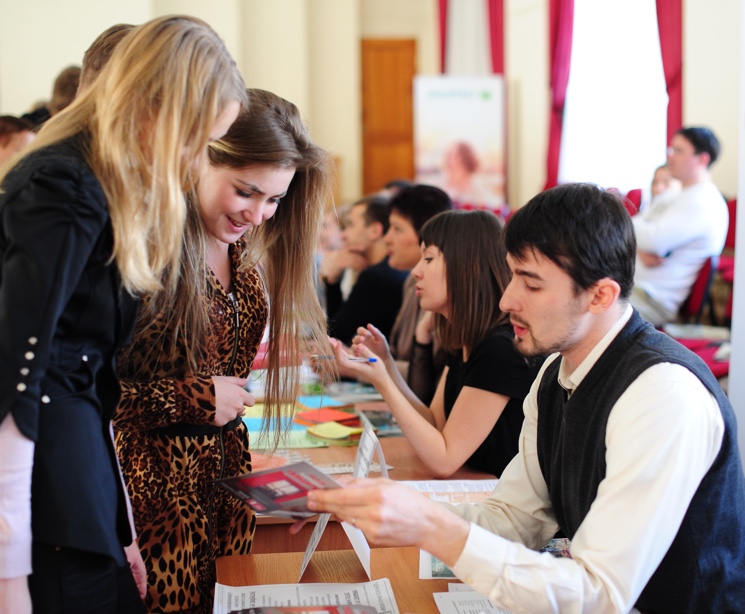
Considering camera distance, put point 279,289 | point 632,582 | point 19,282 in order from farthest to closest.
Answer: point 279,289 < point 632,582 < point 19,282

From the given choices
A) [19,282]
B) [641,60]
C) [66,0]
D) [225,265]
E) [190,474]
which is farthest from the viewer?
[66,0]

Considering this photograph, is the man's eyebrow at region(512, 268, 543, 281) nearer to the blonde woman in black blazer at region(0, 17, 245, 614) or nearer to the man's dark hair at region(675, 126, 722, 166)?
the blonde woman in black blazer at region(0, 17, 245, 614)

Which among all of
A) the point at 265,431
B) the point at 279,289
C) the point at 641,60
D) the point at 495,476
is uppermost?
the point at 641,60

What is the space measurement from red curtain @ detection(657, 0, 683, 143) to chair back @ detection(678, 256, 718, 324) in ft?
5.04

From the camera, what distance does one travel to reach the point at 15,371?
1.08 metres

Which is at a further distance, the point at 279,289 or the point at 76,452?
the point at 279,289

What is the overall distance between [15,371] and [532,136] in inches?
312

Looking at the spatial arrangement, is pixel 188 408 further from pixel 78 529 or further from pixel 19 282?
pixel 19 282

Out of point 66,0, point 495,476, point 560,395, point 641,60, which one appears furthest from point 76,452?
point 66,0

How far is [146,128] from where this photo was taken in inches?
46.5

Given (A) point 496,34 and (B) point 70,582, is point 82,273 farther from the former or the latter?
(A) point 496,34

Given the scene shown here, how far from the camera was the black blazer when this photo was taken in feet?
3.53

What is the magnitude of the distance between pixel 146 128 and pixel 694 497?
0.97 meters

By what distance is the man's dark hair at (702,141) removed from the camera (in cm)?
523
